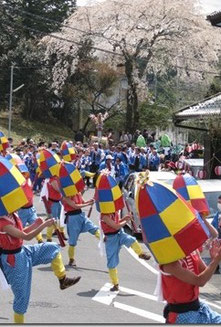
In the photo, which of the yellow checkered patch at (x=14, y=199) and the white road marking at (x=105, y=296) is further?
the white road marking at (x=105, y=296)

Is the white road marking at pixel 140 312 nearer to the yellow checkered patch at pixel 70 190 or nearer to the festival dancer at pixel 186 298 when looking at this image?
the yellow checkered patch at pixel 70 190

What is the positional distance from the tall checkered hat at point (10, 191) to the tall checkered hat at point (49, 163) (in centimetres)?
635

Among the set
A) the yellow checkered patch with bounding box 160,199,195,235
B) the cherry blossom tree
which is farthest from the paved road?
the cherry blossom tree

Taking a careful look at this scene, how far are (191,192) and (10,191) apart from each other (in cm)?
191

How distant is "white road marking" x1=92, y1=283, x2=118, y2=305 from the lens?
8823mm

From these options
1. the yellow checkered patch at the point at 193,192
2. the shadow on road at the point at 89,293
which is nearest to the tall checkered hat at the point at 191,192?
the yellow checkered patch at the point at 193,192

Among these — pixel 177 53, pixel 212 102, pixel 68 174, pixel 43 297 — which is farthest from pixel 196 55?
pixel 43 297

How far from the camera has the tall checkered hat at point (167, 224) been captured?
14.7 ft

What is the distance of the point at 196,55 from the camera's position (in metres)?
38.4

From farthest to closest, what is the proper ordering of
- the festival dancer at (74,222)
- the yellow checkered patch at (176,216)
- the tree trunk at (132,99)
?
the tree trunk at (132,99)
the festival dancer at (74,222)
the yellow checkered patch at (176,216)

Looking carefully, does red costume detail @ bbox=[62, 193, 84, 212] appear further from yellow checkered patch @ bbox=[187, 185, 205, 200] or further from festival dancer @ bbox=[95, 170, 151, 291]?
yellow checkered patch @ bbox=[187, 185, 205, 200]

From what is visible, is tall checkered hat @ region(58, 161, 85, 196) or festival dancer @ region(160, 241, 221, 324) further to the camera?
tall checkered hat @ region(58, 161, 85, 196)

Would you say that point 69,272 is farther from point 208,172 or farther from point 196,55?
point 196,55

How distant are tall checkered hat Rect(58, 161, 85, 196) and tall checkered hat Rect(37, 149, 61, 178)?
209cm
